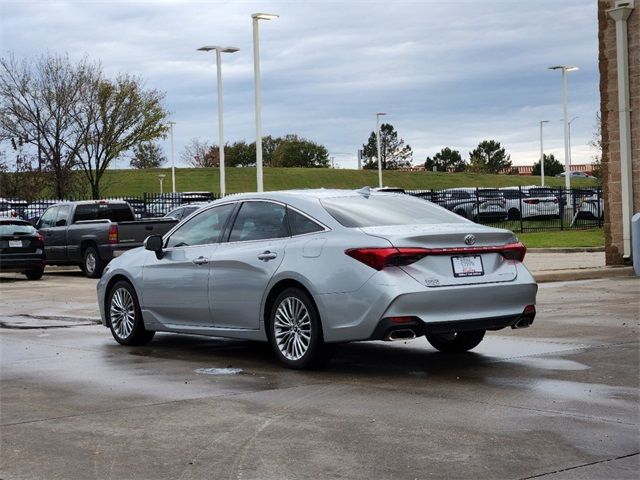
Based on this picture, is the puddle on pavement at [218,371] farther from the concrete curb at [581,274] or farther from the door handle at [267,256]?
the concrete curb at [581,274]

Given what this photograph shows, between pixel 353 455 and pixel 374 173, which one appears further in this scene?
pixel 374 173

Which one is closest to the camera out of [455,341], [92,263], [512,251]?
[512,251]

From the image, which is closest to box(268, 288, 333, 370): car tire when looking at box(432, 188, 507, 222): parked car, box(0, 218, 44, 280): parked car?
box(0, 218, 44, 280): parked car

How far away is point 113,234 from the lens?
25.0m

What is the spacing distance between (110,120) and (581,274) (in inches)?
1555

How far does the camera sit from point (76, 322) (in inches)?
564

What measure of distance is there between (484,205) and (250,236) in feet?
109

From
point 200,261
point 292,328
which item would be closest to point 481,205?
point 200,261

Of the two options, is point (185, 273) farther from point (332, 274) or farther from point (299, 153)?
point (299, 153)

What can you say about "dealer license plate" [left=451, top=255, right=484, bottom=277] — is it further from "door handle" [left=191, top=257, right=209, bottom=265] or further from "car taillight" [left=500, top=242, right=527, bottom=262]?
"door handle" [left=191, top=257, right=209, bottom=265]

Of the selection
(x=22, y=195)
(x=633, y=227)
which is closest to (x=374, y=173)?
(x=22, y=195)

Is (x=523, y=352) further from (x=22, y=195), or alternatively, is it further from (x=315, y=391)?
(x=22, y=195)

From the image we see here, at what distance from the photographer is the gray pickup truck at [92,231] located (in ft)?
81.8

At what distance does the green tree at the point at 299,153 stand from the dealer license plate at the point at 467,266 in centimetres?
12229
